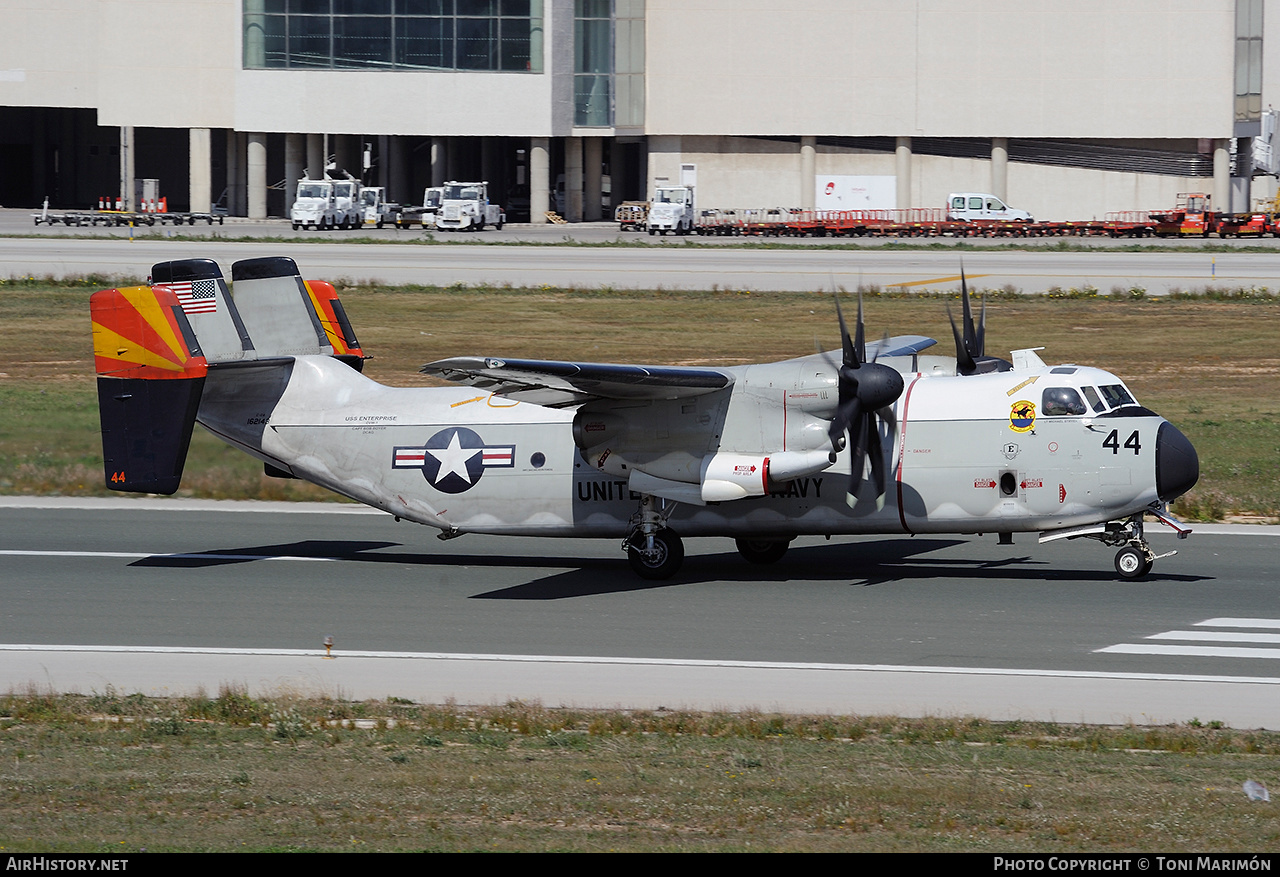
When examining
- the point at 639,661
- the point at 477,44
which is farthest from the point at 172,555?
the point at 477,44

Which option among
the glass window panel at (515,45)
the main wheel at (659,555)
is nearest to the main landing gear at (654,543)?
the main wheel at (659,555)

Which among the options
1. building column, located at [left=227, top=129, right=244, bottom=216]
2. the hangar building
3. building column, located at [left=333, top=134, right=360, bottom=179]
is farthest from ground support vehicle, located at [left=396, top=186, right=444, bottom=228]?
building column, located at [left=227, top=129, right=244, bottom=216]

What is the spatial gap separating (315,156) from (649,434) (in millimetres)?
91117

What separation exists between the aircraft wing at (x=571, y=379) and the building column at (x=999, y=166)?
85.7m

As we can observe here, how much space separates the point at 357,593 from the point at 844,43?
87.4 meters

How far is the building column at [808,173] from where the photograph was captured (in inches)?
4075

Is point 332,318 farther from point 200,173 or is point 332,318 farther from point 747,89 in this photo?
point 200,173

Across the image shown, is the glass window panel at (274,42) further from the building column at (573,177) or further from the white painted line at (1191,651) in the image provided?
the white painted line at (1191,651)

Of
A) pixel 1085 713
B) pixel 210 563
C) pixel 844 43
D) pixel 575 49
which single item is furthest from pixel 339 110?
pixel 1085 713

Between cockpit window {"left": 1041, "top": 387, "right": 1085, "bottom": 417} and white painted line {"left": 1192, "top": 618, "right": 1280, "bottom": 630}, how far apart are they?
3.41m

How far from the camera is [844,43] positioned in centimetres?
10156

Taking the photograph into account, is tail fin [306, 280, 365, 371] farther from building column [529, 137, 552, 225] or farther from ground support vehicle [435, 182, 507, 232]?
building column [529, 137, 552, 225]
